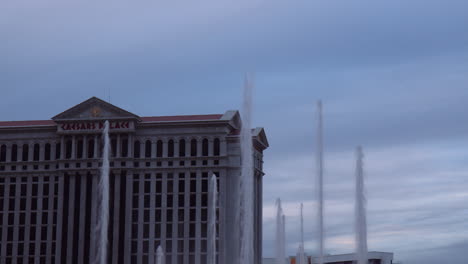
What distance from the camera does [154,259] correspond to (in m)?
98.9

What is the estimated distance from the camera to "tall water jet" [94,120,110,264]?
9625 cm

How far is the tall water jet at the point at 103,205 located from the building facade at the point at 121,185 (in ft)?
3.38

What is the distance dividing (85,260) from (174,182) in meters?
13.9

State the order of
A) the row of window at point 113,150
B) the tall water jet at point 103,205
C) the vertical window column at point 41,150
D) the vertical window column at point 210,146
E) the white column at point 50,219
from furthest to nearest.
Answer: the vertical window column at point 41,150, the white column at point 50,219, the row of window at point 113,150, the vertical window column at point 210,146, the tall water jet at point 103,205

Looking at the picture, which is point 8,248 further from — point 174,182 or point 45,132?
point 174,182

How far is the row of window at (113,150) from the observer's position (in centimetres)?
10056

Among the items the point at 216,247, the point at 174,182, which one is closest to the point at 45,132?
the point at 174,182

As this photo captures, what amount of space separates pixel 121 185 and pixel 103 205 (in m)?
5.11

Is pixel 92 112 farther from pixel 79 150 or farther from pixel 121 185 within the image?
pixel 121 185

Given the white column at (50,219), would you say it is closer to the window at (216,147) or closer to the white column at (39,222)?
the white column at (39,222)

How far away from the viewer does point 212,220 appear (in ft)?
319

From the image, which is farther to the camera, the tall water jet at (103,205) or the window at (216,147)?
the window at (216,147)

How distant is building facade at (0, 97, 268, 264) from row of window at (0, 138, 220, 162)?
4.6 inches

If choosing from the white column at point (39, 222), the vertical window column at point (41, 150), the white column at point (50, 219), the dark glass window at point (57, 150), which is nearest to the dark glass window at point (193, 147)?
the dark glass window at point (57, 150)
